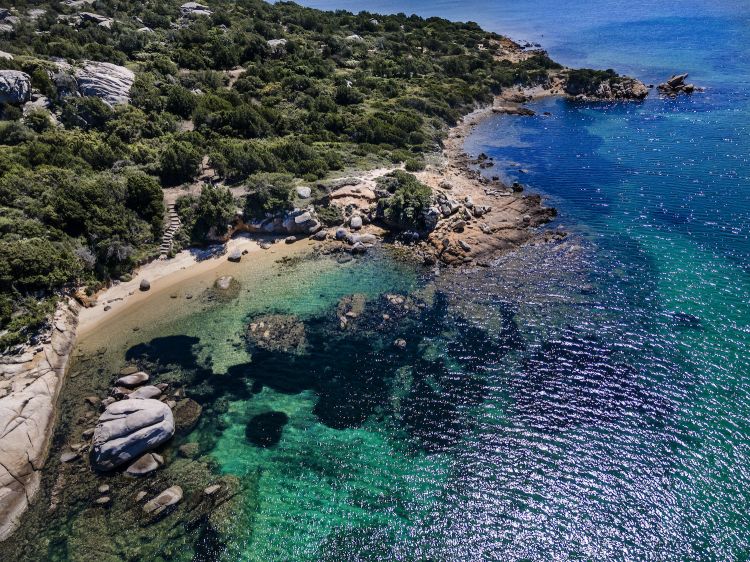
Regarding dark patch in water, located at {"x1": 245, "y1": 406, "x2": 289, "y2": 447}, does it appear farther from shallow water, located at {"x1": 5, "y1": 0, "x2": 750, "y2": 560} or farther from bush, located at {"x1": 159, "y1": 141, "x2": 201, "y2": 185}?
bush, located at {"x1": 159, "y1": 141, "x2": 201, "y2": 185}

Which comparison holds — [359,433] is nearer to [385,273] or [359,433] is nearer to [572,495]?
[572,495]

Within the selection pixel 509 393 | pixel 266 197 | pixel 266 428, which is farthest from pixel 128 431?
pixel 266 197

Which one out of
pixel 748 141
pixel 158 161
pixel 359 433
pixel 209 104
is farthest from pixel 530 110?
pixel 359 433

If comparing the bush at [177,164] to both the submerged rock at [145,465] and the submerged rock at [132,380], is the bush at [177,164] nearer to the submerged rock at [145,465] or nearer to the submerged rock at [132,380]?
the submerged rock at [132,380]

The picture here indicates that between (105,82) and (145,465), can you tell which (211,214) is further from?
(105,82)

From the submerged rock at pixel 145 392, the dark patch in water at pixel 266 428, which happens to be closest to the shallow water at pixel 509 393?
the dark patch in water at pixel 266 428

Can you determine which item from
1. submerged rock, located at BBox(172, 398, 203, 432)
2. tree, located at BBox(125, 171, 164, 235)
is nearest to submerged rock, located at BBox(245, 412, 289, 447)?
submerged rock, located at BBox(172, 398, 203, 432)
